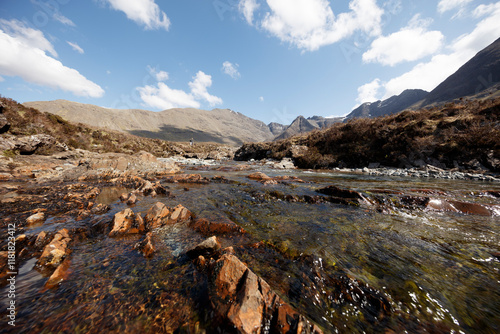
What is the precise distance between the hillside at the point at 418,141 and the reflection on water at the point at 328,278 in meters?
15.0

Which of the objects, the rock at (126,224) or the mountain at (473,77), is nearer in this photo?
the rock at (126,224)

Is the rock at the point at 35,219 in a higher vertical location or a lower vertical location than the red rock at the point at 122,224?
higher

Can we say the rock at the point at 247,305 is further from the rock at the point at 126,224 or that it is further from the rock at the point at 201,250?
the rock at the point at 126,224

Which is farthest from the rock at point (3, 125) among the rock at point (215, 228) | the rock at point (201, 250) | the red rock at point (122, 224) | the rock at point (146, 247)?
the rock at point (201, 250)

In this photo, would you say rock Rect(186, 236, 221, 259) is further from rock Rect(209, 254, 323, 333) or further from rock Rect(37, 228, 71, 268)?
rock Rect(37, 228, 71, 268)

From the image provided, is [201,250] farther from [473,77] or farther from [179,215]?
[473,77]

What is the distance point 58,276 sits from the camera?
2.85 metres

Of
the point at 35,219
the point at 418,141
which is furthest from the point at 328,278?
the point at 418,141

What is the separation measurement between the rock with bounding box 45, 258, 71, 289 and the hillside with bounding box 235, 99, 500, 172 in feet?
74.1

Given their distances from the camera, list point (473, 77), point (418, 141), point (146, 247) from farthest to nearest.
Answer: point (473, 77)
point (418, 141)
point (146, 247)

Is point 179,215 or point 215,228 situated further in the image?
point 179,215

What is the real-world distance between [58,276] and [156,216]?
2311 mm

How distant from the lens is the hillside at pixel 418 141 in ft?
47.7

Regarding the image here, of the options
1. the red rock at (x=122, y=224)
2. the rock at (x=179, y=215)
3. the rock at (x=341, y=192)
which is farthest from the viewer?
the rock at (x=341, y=192)
